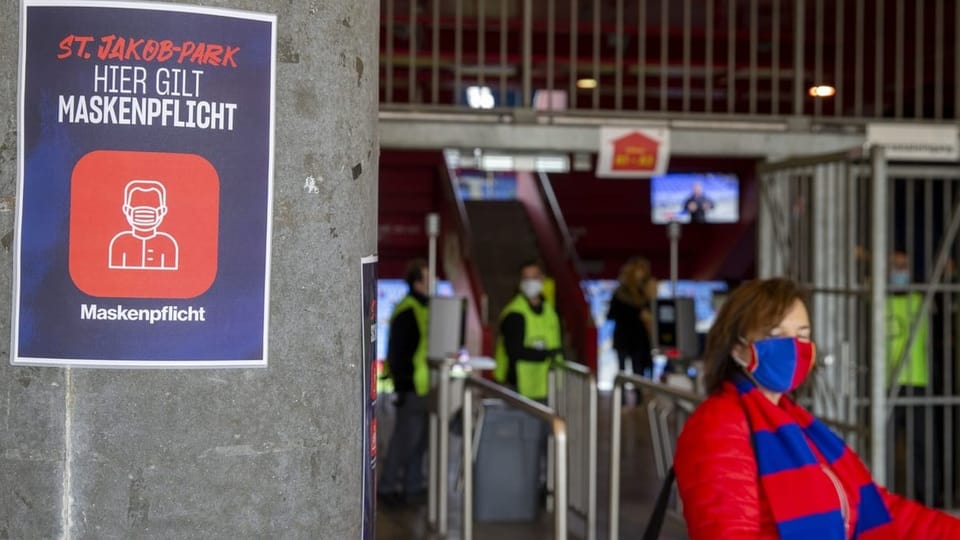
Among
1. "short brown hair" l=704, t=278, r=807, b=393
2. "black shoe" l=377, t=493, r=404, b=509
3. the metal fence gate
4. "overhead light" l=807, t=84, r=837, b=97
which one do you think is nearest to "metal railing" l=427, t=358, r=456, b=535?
"black shoe" l=377, t=493, r=404, b=509

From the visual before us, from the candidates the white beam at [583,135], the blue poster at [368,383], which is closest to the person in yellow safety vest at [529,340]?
the white beam at [583,135]

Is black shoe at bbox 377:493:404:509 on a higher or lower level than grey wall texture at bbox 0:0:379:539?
lower

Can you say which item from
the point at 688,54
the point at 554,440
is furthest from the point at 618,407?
the point at 688,54

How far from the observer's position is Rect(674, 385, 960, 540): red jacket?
2494 mm

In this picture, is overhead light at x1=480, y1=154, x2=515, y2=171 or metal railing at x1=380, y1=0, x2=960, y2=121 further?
metal railing at x1=380, y1=0, x2=960, y2=121

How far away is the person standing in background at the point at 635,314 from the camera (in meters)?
13.7

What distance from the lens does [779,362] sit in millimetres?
2875

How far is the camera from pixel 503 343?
934 cm

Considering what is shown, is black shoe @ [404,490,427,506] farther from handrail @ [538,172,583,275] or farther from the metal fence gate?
handrail @ [538,172,583,275]

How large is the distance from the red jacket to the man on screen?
15662mm

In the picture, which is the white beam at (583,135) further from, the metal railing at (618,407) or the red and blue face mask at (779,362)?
the red and blue face mask at (779,362)

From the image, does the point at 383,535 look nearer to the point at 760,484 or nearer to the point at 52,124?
the point at 760,484

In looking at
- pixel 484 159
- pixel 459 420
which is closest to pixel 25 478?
pixel 459 420

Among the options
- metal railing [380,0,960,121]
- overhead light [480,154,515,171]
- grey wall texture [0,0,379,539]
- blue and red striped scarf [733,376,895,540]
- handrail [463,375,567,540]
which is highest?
metal railing [380,0,960,121]
